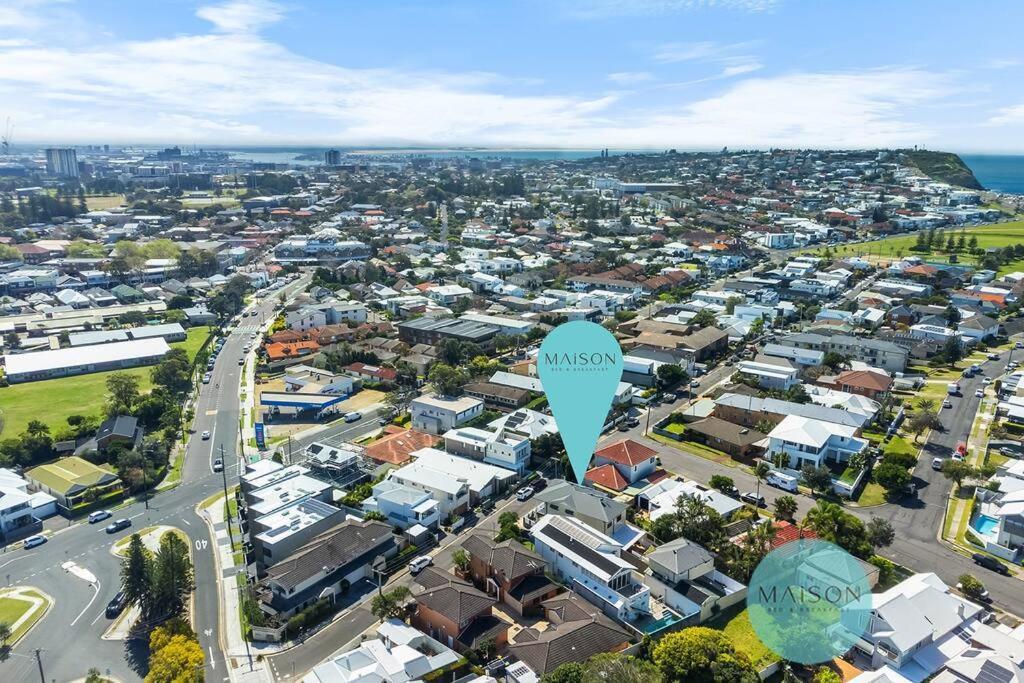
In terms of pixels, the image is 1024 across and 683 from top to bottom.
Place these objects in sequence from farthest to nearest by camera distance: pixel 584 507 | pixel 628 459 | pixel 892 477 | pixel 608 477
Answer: pixel 628 459, pixel 608 477, pixel 892 477, pixel 584 507

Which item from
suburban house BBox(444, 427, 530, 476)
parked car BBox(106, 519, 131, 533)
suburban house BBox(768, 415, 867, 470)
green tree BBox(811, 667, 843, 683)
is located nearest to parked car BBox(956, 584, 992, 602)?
green tree BBox(811, 667, 843, 683)

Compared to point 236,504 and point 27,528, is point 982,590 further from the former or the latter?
point 27,528

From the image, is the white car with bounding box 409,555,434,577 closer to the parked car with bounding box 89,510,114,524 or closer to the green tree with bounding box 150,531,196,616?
the green tree with bounding box 150,531,196,616

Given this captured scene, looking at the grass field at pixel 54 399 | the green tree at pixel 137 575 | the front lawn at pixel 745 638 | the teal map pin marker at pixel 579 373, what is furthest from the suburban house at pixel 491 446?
the grass field at pixel 54 399

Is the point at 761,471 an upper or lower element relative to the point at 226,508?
upper

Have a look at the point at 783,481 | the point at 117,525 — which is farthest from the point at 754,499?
the point at 117,525

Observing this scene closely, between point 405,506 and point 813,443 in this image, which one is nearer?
point 405,506

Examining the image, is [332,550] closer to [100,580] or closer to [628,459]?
[100,580]
